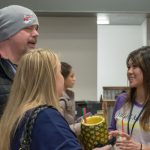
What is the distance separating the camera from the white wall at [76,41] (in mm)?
4266

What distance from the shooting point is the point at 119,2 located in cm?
415

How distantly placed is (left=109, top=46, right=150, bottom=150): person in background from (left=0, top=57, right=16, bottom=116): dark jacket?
745 millimetres

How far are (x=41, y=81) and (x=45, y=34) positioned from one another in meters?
3.16

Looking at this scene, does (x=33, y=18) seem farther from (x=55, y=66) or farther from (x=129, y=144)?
(x=129, y=144)

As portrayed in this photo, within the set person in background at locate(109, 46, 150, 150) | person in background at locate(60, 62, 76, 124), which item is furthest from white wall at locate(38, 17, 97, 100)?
person in background at locate(109, 46, 150, 150)

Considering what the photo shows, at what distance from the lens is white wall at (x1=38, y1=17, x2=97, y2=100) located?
4266mm

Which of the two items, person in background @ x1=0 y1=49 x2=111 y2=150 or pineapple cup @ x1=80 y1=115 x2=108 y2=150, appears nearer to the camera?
person in background @ x1=0 y1=49 x2=111 y2=150

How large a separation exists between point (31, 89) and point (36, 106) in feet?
0.29

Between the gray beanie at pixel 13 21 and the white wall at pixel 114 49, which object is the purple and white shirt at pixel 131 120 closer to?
the gray beanie at pixel 13 21

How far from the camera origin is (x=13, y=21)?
1699 mm

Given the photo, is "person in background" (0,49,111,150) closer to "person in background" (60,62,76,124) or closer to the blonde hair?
the blonde hair

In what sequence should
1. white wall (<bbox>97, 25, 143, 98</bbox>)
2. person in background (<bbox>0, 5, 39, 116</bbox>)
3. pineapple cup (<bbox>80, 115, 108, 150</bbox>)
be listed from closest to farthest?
pineapple cup (<bbox>80, 115, 108, 150</bbox>), person in background (<bbox>0, 5, 39, 116</bbox>), white wall (<bbox>97, 25, 143, 98</bbox>)

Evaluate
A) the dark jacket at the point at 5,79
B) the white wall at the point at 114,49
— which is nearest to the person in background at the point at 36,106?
the dark jacket at the point at 5,79

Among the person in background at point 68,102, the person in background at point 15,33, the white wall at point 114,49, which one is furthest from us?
the white wall at point 114,49
